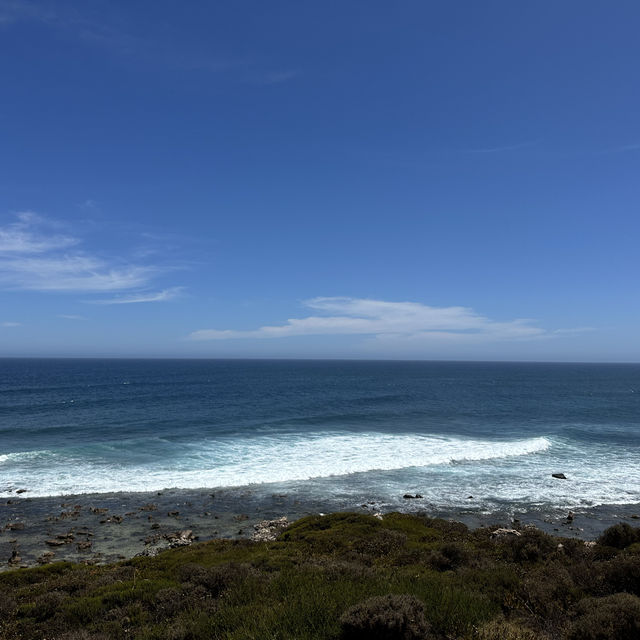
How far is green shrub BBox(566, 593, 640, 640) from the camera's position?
782 cm

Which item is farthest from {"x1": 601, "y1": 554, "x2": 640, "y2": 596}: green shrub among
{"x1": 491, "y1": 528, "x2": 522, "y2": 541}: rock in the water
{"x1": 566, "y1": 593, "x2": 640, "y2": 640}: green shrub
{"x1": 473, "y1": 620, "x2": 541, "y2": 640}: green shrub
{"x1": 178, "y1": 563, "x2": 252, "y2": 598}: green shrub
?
{"x1": 178, "y1": 563, "x2": 252, "y2": 598}: green shrub

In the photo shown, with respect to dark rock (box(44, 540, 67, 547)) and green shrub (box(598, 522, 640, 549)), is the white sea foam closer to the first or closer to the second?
dark rock (box(44, 540, 67, 547))

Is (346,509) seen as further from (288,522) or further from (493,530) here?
(493,530)

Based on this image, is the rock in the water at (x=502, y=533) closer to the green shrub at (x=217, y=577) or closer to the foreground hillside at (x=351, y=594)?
the foreground hillside at (x=351, y=594)

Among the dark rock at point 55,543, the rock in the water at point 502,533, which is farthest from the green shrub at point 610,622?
the dark rock at point 55,543

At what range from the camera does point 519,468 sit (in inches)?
1357

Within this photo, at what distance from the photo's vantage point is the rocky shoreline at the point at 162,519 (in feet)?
66.4

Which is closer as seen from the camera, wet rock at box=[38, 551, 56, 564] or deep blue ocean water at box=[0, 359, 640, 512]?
wet rock at box=[38, 551, 56, 564]

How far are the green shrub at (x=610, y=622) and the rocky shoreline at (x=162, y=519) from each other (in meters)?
14.4

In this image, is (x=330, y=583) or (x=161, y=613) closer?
(x=161, y=613)

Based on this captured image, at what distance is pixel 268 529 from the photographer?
2183cm

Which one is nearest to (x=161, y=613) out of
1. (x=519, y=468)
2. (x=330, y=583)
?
(x=330, y=583)

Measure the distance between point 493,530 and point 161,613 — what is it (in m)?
15.3

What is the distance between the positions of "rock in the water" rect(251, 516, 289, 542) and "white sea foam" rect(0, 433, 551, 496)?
821cm
